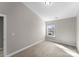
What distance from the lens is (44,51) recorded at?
2.13m

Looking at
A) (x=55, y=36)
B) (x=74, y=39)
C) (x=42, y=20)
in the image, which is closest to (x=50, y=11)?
(x=42, y=20)

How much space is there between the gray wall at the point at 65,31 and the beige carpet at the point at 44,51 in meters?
0.18

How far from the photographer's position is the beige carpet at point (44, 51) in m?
2.07

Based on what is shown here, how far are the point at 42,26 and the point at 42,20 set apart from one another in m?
0.17

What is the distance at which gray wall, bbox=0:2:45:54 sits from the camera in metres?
2.12

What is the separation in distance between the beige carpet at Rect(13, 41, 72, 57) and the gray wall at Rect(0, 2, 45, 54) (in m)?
0.21

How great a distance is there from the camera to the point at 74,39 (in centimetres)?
203

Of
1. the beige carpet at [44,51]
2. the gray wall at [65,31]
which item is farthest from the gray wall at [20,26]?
the gray wall at [65,31]

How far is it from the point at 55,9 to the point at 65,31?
606 mm

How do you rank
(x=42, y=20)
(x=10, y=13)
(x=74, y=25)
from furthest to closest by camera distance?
(x=42, y=20)
(x=10, y=13)
(x=74, y=25)

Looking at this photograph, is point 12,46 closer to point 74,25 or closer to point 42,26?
point 42,26

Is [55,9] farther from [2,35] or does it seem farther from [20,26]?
[2,35]

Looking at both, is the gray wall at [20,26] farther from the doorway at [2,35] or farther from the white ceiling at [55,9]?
the white ceiling at [55,9]

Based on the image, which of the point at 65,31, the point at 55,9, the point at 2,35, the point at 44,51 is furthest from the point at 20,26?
the point at 65,31
